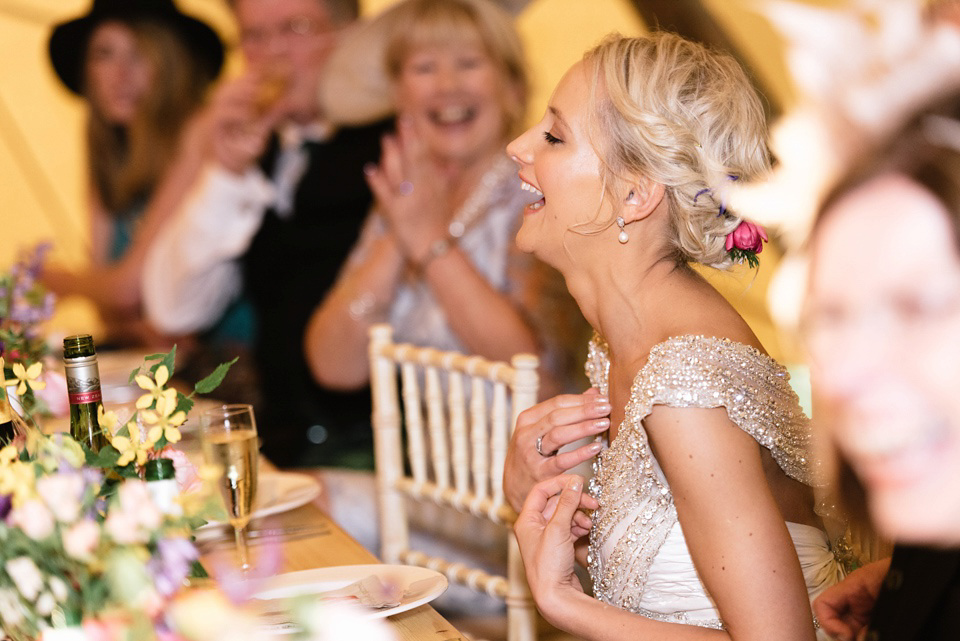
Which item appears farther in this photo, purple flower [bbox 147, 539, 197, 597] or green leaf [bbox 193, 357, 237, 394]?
green leaf [bbox 193, 357, 237, 394]

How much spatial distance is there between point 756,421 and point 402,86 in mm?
2176

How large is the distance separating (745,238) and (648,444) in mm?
303

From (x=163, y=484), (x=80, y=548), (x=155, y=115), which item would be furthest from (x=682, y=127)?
(x=155, y=115)

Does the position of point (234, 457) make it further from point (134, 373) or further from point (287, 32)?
point (287, 32)

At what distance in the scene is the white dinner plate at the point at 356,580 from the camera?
1.13m

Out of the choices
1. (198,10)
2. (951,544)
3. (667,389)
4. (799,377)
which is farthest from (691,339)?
(198,10)

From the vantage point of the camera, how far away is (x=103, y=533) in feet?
2.29

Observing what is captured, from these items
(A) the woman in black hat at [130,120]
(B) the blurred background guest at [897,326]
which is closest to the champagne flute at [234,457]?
(B) the blurred background guest at [897,326]

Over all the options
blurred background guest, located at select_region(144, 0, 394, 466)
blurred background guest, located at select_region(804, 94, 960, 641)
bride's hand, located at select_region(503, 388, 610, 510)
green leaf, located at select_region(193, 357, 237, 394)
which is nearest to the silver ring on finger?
bride's hand, located at select_region(503, 388, 610, 510)

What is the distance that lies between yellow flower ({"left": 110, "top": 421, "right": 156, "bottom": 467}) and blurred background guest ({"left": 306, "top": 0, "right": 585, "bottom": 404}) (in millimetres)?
1723

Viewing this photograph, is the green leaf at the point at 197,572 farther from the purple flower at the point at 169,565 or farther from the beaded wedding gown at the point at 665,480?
the beaded wedding gown at the point at 665,480

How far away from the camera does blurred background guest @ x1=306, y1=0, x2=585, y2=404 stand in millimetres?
2615

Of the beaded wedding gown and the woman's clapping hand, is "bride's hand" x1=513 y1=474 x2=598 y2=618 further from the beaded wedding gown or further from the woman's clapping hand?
the woman's clapping hand

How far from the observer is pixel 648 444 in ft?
4.00
